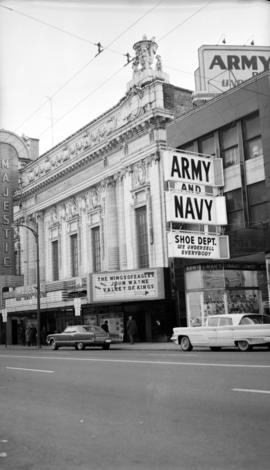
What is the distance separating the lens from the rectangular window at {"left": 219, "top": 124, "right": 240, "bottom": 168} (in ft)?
94.1

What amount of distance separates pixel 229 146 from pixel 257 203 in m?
3.59

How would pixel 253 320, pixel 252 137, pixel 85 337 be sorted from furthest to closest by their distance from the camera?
pixel 85 337 → pixel 252 137 → pixel 253 320

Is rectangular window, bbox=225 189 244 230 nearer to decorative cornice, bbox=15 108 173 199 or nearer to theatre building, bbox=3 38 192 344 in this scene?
theatre building, bbox=3 38 192 344

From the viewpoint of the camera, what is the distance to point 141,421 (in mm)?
7531

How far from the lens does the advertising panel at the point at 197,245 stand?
25.6 m

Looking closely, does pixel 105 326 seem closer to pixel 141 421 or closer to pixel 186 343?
pixel 186 343

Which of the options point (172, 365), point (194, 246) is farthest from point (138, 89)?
point (172, 365)

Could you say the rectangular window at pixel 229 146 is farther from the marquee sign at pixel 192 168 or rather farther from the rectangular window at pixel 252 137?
the marquee sign at pixel 192 168

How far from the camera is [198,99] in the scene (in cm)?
Answer: 3300

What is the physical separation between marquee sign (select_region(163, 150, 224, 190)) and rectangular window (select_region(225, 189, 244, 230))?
42.0 inches

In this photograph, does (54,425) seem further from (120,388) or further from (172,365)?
(172,365)

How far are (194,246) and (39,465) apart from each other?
68.7 ft

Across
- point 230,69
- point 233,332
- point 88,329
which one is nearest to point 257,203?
point 233,332

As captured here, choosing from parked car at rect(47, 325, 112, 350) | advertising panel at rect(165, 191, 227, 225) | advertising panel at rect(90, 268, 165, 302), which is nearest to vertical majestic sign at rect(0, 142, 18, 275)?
advertising panel at rect(90, 268, 165, 302)
